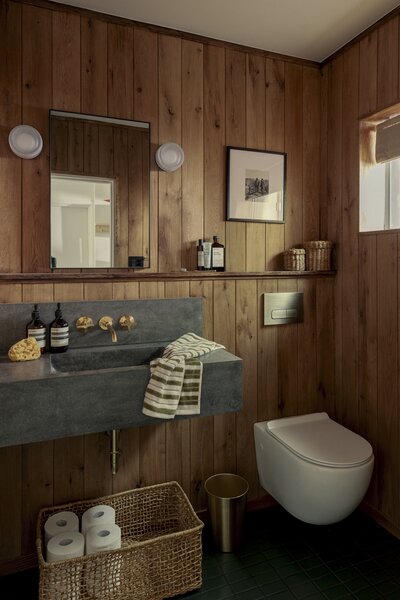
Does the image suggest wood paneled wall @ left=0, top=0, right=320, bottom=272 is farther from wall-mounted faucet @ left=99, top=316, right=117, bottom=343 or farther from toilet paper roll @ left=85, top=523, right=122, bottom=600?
toilet paper roll @ left=85, top=523, right=122, bottom=600

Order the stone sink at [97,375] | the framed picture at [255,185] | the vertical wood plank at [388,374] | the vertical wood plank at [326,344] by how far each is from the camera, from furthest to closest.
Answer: the vertical wood plank at [326,344], the framed picture at [255,185], the vertical wood plank at [388,374], the stone sink at [97,375]

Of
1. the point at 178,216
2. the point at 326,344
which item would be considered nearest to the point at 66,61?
the point at 178,216

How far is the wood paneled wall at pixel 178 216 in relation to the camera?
1.86 metres

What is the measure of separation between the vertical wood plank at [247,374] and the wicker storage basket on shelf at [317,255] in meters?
0.36

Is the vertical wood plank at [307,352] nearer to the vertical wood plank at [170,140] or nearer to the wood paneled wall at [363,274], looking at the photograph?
the wood paneled wall at [363,274]

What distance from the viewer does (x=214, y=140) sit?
223cm

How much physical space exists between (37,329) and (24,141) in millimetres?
811

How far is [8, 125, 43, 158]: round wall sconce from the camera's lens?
1.80 metres

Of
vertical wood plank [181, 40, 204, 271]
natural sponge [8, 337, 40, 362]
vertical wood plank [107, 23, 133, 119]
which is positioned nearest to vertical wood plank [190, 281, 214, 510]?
vertical wood plank [181, 40, 204, 271]

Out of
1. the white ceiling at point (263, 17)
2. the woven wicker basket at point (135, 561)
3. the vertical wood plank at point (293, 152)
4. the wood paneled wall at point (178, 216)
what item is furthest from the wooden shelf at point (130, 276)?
the white ceiling at point (263, 17)

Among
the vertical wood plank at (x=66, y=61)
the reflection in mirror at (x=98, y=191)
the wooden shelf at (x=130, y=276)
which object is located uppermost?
the vertical wood plank at (x=66, y=61)

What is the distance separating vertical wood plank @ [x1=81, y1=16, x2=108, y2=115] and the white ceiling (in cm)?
8

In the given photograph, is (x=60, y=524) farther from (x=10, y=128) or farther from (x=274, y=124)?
(x=274, y=124)

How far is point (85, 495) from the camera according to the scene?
1.98 metres
